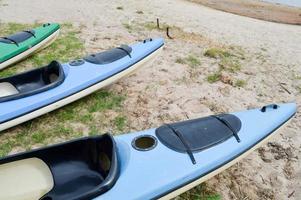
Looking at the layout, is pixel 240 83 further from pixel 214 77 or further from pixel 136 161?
pixel 136 161

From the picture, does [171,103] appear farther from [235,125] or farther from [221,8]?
[221,8]

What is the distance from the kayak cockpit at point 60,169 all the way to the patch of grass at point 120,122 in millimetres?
1329

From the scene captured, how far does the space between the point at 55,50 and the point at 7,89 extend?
2.59 metres

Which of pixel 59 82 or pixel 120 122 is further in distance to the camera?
pixel 120 122

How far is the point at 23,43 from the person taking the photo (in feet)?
21.5

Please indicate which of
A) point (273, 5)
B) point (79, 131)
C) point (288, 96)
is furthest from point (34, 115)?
point (273, 5)

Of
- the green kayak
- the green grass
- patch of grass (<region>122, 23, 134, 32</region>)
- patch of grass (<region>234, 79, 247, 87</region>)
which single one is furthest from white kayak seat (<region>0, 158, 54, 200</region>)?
patch of grass (<region>122, 23, 134, 32</region>)

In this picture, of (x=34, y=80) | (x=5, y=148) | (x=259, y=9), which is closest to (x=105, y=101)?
(x=34, y=80)

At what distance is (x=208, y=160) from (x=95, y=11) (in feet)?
25.2

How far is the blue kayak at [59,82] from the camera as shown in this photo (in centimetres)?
458

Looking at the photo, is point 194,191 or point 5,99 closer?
point 194,191

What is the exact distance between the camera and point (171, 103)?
5.66 meters

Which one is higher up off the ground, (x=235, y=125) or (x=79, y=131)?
(x=235, y=125)

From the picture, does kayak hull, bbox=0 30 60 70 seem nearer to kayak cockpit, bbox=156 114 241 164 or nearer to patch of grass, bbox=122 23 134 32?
patch of grass, bbox=122 23 134 32
